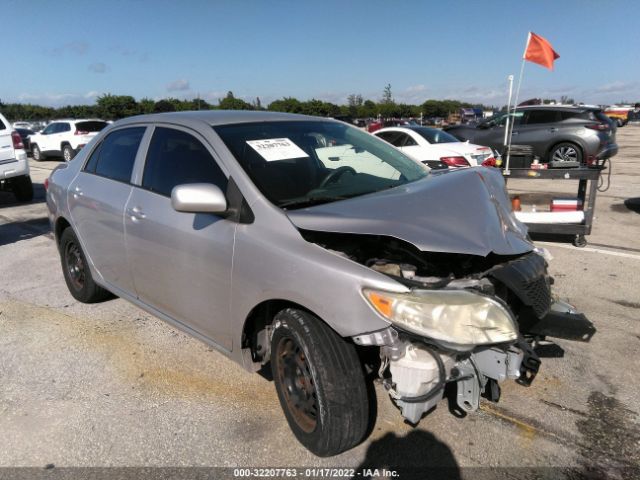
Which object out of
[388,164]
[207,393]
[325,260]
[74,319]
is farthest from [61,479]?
[388,164]

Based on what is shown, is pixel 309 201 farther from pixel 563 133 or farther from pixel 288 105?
pixel 288 105

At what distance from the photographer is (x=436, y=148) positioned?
962cm

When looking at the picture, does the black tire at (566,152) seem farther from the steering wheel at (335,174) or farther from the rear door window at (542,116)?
the steering wheel at (335,174)

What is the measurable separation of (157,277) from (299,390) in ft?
4.19

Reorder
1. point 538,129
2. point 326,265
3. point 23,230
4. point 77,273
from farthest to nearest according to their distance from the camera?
point 538,129
point 23,230
point 77,273
point 326,265

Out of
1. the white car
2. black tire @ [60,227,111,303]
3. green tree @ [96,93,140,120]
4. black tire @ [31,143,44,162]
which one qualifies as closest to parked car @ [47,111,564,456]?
black tire @ [60,227,111,303]

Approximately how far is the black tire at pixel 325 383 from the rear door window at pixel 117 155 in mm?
1881

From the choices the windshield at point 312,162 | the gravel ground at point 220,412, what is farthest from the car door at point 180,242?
the gravel ground at point 220,412

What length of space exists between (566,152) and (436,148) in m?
5.35

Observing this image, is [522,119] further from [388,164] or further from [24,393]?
[24,393]

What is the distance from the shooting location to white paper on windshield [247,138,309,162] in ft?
9.54

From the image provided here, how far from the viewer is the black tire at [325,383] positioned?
2232 millimetres

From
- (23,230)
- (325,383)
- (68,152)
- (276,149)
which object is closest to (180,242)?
(276,149)

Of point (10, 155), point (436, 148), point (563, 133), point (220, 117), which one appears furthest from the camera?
point (563, 133)
